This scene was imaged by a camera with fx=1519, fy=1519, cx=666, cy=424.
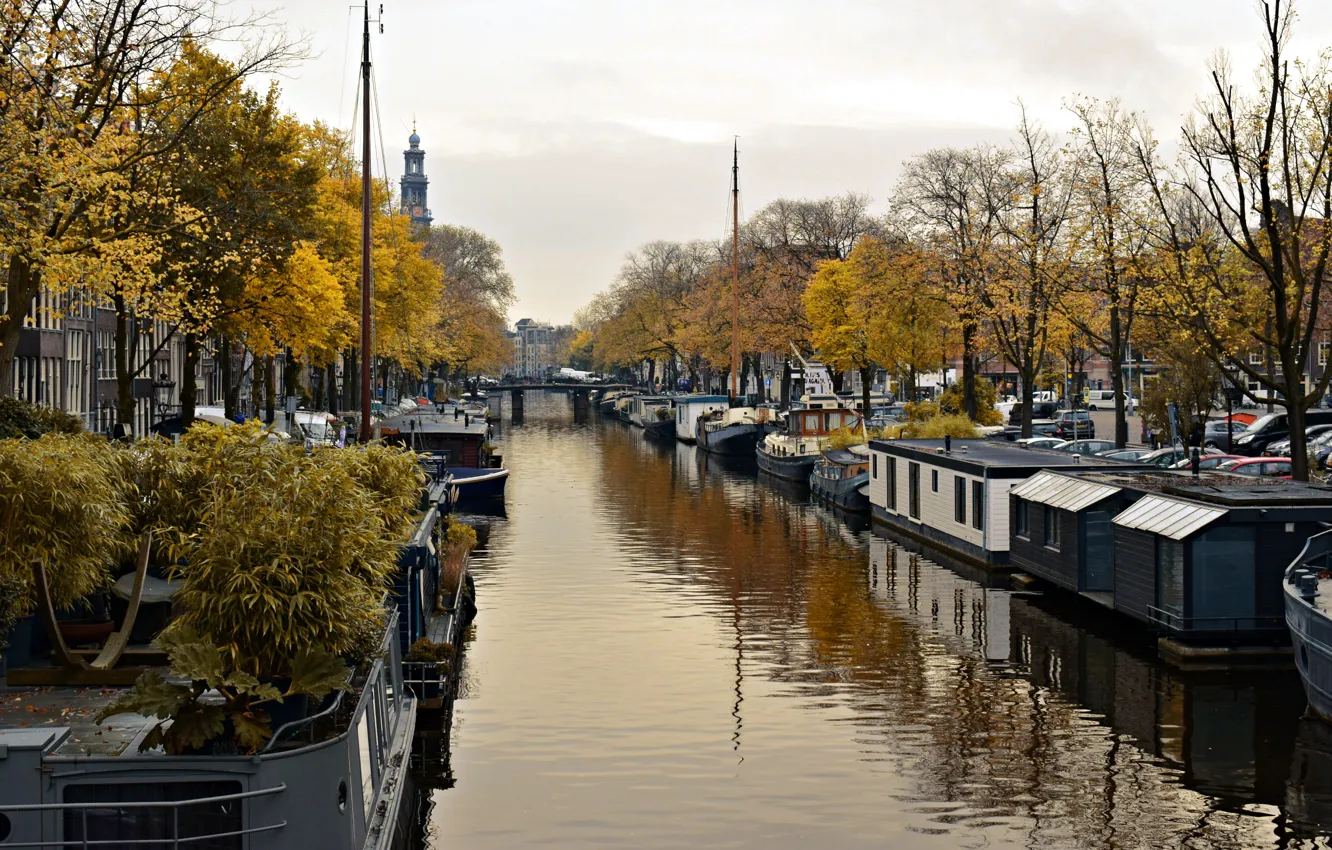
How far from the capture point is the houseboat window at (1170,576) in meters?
28.2

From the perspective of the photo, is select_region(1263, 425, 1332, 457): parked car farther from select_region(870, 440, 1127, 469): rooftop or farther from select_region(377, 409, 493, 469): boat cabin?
select_region(377, 409, 493, 469): boat cabin

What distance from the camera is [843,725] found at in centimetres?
2486

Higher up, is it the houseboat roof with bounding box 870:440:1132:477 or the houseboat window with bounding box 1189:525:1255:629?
the houseboat roof with bounding box 870:440:1132:477

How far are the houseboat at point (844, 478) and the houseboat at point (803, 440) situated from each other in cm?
313

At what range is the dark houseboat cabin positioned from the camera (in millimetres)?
27578

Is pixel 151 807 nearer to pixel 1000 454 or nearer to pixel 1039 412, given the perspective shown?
pixel 1000 454

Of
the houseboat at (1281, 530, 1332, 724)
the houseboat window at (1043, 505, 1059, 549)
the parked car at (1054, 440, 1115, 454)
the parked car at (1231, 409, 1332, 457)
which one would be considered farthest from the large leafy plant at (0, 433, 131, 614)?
the parked car at (1231, 409, 1332, 457)

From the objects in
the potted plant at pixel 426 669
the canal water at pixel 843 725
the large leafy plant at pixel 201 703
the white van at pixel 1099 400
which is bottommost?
the canal water at pixel 843 725

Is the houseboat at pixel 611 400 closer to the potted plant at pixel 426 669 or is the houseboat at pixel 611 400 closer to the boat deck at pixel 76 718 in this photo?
the potted plant at pixel 426 669

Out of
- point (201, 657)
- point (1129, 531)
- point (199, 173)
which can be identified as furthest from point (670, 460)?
point (201, 657)

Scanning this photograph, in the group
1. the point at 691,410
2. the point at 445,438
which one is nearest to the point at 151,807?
the point at 445,438

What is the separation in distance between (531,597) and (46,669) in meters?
21.1

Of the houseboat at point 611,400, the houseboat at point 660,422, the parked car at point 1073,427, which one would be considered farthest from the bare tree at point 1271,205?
the houseboat at point 611,400

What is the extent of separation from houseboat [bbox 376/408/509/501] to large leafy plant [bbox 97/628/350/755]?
43.3 m
